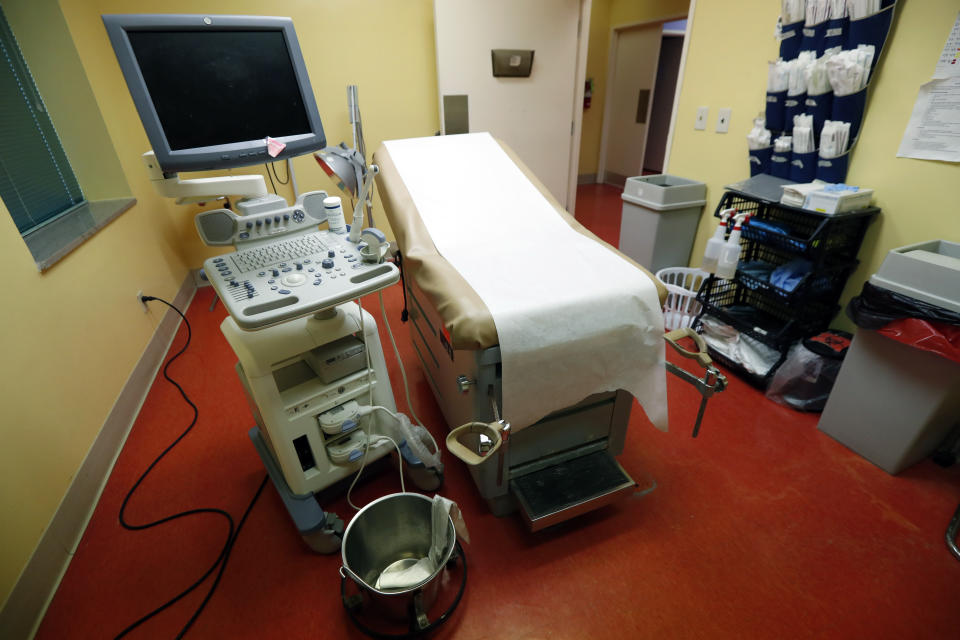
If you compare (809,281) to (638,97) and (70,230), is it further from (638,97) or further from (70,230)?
(638,97)

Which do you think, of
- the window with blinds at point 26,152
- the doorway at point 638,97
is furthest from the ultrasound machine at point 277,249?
the doorway at point 638,97

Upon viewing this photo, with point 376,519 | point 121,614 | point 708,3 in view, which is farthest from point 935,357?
point 121,614

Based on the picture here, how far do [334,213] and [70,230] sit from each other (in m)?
1.51

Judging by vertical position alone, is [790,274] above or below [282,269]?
below

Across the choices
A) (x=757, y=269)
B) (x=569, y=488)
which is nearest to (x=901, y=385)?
(x=757, y=269)

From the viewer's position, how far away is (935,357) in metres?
1.37

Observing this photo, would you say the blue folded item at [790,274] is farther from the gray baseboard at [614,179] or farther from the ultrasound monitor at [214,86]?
the gray baseboard at [614,179]

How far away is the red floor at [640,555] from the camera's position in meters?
1.18

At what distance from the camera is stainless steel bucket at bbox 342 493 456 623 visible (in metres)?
1.10

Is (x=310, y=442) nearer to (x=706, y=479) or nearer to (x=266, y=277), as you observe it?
(x=266, y=277)

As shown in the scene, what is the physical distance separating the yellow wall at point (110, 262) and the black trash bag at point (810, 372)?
108 inches

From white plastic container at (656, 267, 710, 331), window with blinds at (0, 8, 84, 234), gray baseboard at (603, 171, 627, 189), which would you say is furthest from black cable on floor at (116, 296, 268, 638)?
gray baseboard at (603, 171, 627, 189)

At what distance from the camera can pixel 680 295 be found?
2414mm

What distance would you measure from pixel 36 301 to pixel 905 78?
126 inches
